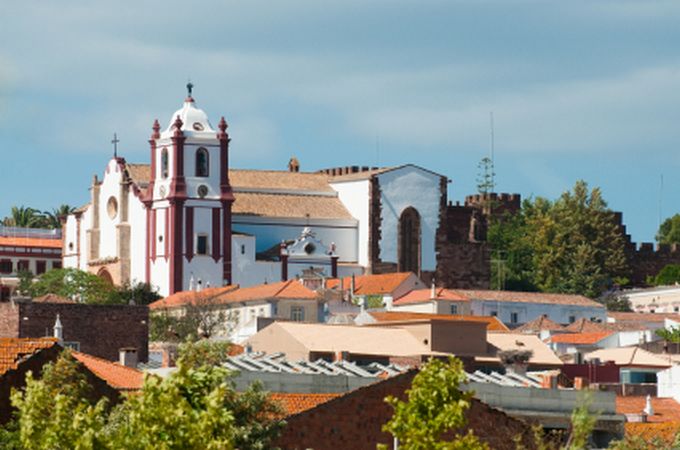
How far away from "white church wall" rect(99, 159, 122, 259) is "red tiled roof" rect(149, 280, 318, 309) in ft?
70.1

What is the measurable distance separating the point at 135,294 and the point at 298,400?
94078 mm

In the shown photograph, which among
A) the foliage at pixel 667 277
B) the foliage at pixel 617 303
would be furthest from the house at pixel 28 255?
the foliage at pixel 667 277

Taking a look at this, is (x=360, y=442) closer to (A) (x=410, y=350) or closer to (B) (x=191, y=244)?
(A) (x=410, y=350)

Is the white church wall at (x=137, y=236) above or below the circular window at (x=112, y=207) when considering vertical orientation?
below

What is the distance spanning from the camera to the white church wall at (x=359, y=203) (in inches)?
5984

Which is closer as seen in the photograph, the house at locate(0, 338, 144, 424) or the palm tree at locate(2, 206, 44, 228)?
the house at locate(0, 338, 144, 424)

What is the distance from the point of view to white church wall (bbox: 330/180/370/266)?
15200cm

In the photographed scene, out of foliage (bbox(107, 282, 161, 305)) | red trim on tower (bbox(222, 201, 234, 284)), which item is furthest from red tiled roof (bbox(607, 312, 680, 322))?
foliage (bbox(107, 282, 161, 305))

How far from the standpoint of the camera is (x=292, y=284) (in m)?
116

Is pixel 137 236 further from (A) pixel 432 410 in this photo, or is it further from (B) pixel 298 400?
(A) pixel 432 410

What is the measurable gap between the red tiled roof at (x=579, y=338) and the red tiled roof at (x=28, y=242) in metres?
76.8

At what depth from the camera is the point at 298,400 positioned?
3916cm

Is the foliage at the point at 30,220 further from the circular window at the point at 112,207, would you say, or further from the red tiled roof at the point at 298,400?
the red tiled roof at the point at 298,400

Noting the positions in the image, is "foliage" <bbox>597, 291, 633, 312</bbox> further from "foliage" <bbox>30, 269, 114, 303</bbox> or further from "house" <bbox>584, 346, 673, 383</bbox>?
"house" <bbox>584, 346, 673, 383</bbox>
